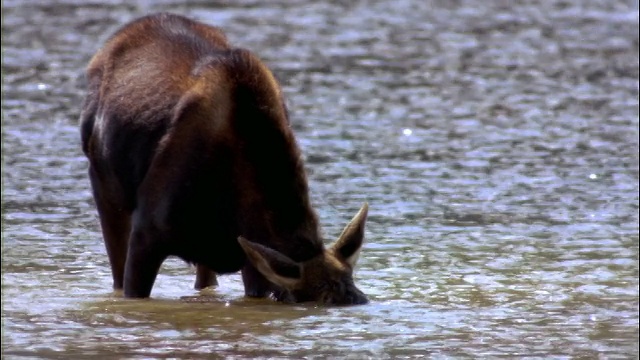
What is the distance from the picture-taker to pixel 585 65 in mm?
19672

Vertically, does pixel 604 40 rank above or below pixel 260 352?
above

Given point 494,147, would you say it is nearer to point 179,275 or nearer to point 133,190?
point 179,275

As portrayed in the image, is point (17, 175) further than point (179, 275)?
Yes

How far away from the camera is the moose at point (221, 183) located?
9.12 meters

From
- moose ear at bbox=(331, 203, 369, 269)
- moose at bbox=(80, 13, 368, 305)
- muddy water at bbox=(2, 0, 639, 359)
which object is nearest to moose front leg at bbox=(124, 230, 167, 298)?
moose at bbox=(80, 13, 368, 305)

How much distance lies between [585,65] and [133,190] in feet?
35.6

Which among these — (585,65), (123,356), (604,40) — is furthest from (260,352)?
(604,40)

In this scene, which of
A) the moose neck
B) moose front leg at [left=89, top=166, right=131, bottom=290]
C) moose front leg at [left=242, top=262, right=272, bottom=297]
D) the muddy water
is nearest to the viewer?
the muddy water

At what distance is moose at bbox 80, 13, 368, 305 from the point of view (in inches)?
359

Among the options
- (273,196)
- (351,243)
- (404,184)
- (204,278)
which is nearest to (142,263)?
(204,278)

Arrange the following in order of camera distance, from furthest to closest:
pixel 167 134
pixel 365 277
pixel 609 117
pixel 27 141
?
pixel 609 117 → pixel 27 141 → pixel 365 277 → pixel 167 134

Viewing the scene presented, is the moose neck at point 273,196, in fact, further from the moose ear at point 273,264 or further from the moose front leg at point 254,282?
the moose front leg at point 254,282

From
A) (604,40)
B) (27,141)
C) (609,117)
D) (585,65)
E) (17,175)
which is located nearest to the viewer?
(17,175)

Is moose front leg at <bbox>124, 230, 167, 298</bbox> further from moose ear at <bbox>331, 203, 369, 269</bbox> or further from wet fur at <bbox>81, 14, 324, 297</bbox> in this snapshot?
moose ear at <bbox>331, 203, 369, 269</bbox>
